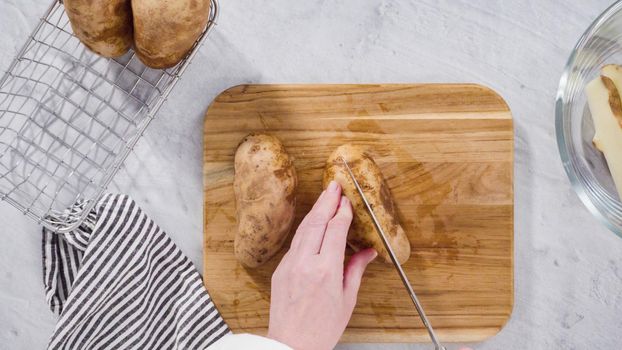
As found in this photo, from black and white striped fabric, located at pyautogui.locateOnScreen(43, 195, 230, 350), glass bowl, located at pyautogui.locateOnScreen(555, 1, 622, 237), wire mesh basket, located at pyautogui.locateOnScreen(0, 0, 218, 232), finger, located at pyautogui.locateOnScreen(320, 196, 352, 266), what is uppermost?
glass bowl, located at pyautogui.locateOnScreen(555, 1, 622, 237)

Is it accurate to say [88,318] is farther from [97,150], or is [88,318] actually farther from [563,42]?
[563,42]

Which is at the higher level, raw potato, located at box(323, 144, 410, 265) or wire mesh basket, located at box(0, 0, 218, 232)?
raw potato, located at box(323, 144, 410, 265)

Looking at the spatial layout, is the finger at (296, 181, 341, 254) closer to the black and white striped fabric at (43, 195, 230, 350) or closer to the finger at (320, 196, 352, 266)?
the finger at (320, 196, 352, 266)

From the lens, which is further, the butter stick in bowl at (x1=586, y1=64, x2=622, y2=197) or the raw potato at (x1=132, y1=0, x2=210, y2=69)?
the butter stick in bowl at (x1=586, y1=64, x2=622, y2=197)

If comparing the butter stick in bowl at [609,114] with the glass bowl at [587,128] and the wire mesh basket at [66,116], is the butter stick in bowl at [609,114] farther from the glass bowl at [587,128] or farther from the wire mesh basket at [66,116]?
the wire mesh basket at [66,116]

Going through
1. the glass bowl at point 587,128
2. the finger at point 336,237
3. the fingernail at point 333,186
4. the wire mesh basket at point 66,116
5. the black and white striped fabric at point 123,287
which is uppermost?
the glass bowl at point 587,128

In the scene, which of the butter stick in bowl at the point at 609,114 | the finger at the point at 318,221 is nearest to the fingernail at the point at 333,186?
the finger at the point at 318,221

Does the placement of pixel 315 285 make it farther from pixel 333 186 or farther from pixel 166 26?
pixel 166 26

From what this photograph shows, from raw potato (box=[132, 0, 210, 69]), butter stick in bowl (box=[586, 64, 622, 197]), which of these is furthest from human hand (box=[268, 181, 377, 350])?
butter stick in bowl (box=[586, 64, 622, 197])

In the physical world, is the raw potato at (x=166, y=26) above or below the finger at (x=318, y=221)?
above

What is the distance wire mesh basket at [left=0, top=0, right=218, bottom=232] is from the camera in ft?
3.80

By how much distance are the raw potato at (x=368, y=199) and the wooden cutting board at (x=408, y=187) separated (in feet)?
0.21

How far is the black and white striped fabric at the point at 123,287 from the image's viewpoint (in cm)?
114

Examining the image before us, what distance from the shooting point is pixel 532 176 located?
3.92ft
